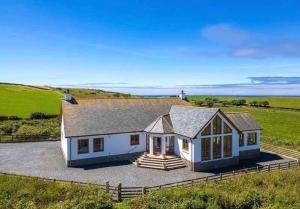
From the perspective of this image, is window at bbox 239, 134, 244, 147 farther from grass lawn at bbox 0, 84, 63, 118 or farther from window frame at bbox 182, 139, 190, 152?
grass lawn at bbox 0, 84, 63, 118

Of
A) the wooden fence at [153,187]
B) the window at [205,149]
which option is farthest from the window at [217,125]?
the wooden fence at [153,187]

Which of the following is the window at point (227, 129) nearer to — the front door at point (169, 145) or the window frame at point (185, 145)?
the window frame at point (185, 145)

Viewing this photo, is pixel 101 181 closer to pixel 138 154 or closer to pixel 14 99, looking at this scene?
pixel 138 154

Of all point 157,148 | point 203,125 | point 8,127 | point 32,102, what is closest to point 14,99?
point 32,102

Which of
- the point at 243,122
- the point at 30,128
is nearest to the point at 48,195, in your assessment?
the point at 243,122

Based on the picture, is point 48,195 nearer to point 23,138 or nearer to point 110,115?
point 110,115

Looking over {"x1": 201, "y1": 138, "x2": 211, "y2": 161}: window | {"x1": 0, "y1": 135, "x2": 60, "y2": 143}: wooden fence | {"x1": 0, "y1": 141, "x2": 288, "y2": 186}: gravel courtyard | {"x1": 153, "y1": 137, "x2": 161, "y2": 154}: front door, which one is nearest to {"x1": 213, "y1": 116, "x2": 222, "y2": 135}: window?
{"x1": 201, "y1": 138, "x2": 211, "y2": 161}: window
